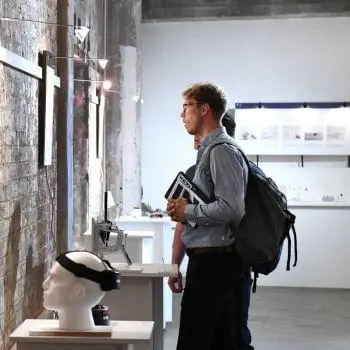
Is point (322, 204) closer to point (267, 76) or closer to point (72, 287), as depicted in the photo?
point (267, 76)

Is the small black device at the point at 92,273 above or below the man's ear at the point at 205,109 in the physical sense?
below

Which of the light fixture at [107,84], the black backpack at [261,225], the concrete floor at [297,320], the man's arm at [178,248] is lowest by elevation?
the concrete floor at [297,320]

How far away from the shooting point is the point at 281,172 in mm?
6434

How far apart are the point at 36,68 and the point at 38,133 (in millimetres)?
327

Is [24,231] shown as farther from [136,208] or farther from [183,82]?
[183,82]

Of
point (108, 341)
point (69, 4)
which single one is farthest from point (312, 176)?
point (108, 341)

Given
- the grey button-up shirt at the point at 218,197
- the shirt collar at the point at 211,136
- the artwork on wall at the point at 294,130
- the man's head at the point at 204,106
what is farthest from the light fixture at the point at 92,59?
A: the artwork on wall at the point at 294,130

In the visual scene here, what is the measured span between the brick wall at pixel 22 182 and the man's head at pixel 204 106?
762mm

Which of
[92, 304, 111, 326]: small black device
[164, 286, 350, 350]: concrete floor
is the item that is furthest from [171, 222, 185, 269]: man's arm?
[164, 286, 350, 350]: concrete floor

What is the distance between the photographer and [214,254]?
7.88ft

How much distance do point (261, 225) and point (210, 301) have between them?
38cm

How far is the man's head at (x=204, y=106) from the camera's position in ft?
8.30

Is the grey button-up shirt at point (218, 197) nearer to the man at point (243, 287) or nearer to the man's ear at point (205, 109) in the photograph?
the man's ear at point (205, 109)

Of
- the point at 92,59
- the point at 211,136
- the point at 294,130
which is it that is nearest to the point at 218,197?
the point at 211,136
